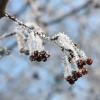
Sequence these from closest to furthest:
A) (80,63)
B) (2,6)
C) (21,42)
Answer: (2,6) → (80,63) → (21,42)

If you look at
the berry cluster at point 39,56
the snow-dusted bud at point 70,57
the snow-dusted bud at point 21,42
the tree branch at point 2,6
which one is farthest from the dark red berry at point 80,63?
the tree branch at point 2,6

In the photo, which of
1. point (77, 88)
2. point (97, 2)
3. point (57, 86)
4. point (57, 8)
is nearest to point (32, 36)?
point (97, 2)

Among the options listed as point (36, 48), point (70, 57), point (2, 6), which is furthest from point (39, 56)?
point (2, 6)

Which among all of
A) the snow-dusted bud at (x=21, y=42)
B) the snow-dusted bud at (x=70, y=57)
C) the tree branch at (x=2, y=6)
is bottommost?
the snow-dusted bud at (x=70, y=57)

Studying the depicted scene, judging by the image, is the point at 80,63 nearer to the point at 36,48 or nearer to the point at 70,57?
the point at 70,57

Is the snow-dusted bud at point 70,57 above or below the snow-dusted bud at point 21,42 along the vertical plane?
below

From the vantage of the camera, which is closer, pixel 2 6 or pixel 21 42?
pixel 2 6

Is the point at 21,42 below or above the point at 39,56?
above

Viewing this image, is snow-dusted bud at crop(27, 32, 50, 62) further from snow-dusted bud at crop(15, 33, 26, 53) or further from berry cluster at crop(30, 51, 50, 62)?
snow-dusted bud at crop(15, 33, 26, 53)

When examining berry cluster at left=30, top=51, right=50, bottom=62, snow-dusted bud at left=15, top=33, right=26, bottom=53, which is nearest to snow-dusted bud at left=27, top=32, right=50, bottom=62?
berry cluster at left=30, top=51, right=50, bottom=62

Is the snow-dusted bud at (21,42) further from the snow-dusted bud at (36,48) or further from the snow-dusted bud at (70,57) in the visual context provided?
the snow-dusted bud at (70,57)
